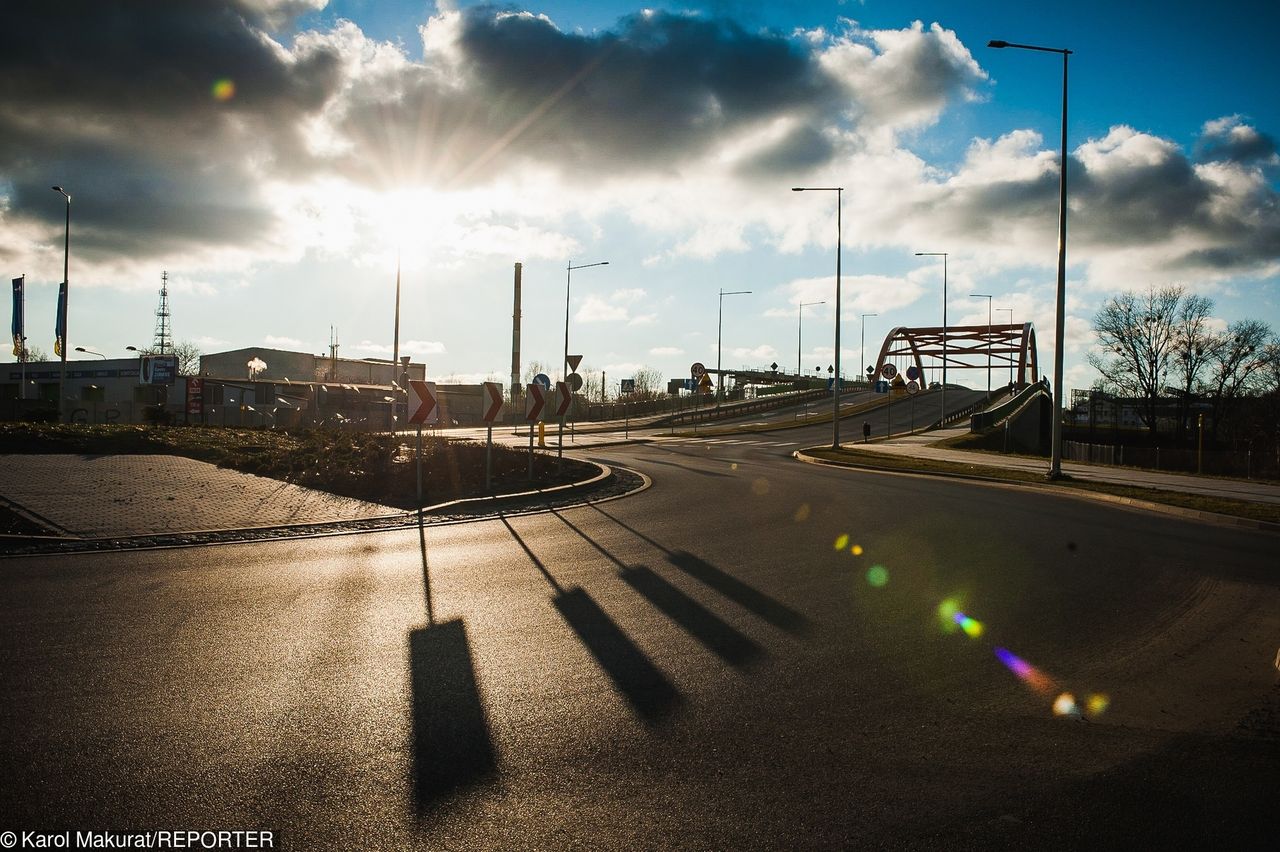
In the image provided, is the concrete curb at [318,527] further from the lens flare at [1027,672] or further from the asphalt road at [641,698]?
the lens flare at [1027,672]

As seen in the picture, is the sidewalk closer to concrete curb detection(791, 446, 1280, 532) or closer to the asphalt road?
concrete curb detection(791, 446, 1280, 532)

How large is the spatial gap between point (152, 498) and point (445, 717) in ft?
36.9

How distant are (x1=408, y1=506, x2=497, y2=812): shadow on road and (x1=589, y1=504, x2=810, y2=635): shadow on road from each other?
257 centimetres

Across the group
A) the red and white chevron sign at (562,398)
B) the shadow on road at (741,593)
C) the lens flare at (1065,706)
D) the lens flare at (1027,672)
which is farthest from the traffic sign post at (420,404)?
the lens flare at (1065,706)

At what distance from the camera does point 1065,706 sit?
5.01 m

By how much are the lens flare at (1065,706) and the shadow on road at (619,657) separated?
2.27 metres

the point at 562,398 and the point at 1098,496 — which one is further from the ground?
the point at 562,398

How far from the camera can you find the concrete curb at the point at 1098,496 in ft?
48.0

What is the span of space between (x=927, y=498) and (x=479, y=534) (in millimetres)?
10420

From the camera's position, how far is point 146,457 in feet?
61.6

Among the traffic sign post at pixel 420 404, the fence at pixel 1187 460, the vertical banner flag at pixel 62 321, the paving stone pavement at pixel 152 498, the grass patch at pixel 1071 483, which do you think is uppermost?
the vertical banner flag at pixel 62 321

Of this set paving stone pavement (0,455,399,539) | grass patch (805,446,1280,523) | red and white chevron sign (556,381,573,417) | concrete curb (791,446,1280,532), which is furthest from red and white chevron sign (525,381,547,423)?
grass patch (805,446,1280,523)

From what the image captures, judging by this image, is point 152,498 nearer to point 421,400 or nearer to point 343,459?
point 421,400

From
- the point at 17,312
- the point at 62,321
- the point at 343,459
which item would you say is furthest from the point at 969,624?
the point at 17,312
